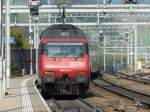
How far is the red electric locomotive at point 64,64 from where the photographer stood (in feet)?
85.7

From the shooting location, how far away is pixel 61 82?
26125 millimetres

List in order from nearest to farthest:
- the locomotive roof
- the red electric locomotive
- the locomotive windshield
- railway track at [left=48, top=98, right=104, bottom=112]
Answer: railway track at [left=48, top=98, right=104, bottom=112] → the red electric locomotive → the locomotive windshield → the locomotive roof

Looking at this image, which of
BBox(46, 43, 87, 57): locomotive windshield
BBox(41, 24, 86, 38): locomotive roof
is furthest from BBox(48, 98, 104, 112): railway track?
BBox(41, 24, 86, 38): locomotive roof

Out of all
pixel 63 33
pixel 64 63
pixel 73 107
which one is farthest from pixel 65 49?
pixel 73 107

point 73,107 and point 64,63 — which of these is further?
point 64,63

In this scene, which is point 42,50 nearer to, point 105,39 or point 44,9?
point 44,9

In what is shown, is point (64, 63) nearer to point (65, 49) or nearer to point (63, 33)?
point (65, 49)

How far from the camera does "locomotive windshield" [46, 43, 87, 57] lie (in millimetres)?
26623

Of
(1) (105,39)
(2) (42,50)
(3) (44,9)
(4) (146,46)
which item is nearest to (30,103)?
(2) (42,50)

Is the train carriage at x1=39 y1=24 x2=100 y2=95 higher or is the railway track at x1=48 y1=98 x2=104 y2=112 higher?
the train carriage at x1=39 y1=24 x2=100 y2=95

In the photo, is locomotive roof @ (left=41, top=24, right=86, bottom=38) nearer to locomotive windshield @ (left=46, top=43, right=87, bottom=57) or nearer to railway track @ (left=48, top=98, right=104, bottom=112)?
locomotive windshield @ (left=46, top=43, right=87, bottom=57)

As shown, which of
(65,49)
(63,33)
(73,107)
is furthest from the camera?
(63,33)

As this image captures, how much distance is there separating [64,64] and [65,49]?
0.83m

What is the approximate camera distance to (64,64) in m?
26.3
